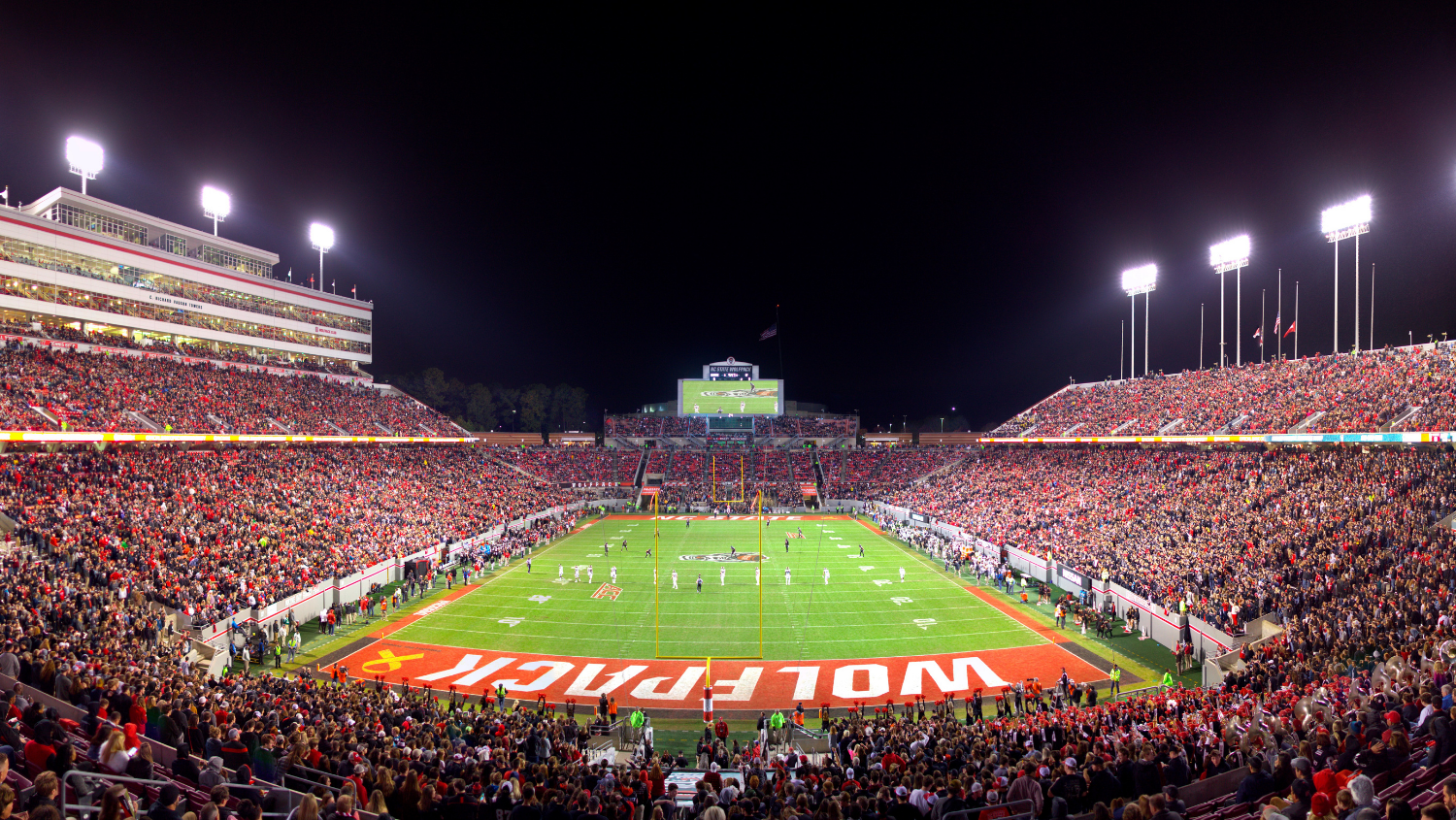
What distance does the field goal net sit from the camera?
216ft

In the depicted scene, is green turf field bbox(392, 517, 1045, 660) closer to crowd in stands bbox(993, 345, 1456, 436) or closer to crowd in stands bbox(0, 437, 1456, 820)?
crowd in stands bbox(0, 437, 1456, 820)

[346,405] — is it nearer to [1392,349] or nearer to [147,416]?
[147,416]

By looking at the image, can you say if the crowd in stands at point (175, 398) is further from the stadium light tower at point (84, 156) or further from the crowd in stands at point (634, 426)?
the crowd in stands at point (634, 426)

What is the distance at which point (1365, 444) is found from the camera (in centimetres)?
3011

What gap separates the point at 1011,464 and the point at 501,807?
53625 millimetres

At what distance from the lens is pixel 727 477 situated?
70.0 meters

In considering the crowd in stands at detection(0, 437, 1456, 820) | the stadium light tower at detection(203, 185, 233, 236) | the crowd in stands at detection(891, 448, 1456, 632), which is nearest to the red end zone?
the crowd in stands at detection(0, 437, 1456, 820)

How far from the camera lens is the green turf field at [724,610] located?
24469 mm

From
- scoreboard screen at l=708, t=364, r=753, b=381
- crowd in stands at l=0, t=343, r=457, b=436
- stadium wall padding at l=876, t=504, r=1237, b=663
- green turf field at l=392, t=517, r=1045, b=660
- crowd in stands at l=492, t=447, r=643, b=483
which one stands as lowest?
green turf field at l=392, t=517, r=1045, b=660

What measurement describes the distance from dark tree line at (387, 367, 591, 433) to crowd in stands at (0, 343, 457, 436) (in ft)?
120

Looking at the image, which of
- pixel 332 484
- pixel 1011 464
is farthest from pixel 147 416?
pixel 1011 464

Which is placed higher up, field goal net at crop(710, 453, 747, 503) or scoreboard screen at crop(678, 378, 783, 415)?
scoreboard screen at crop(678, 378, 783, 415)

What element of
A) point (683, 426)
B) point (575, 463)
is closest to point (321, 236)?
point (575, 463)

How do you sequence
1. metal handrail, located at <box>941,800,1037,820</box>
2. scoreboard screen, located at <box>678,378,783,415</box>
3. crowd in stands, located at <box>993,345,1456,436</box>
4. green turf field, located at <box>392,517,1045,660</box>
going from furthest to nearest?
scoreboard screen, located at <box>678,378,783,415</box> < crowd in stands, located at <box>993,345,1456,436</box> < green turf field, located at <box>392,517,1045,660</box> < metal handrail, located at <box>941,800,1037,820</box>
